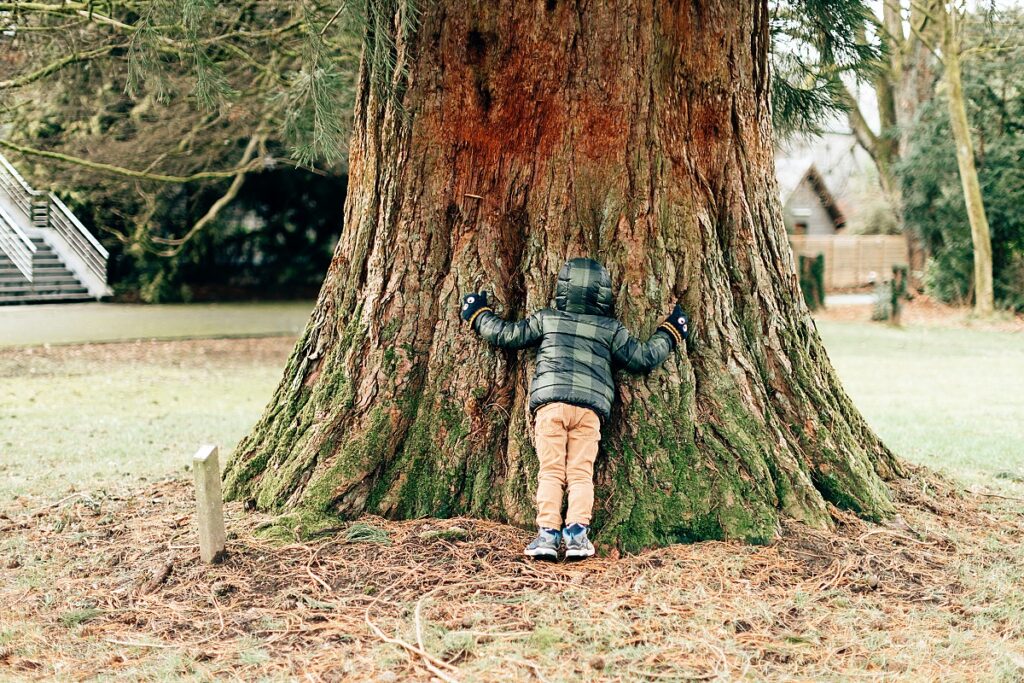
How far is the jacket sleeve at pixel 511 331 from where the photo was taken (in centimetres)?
462

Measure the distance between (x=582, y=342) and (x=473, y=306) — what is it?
1.97ft

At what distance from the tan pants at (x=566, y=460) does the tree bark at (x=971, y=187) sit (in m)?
17.0

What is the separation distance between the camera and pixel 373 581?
4098 millimetres

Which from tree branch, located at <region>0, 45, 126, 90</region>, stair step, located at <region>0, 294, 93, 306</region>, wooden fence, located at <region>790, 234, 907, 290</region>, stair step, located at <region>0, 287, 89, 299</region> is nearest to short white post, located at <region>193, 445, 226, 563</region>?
tree branch, located at <region>0, 45, 126, 90</region>

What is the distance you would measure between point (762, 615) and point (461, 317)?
6.73 ft

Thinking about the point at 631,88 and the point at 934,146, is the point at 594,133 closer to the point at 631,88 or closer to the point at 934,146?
the point at 631,88

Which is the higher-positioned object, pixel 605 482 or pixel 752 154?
A: pixel 752 154

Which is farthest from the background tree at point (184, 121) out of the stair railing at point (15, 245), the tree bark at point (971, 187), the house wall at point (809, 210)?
the house wall at point (809, 210)

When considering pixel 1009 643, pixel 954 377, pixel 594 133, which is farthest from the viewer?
pixel 954 377

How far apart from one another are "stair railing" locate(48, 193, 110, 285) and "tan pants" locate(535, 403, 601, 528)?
9760mm

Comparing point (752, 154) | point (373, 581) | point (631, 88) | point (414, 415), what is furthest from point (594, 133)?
point (373, 581)

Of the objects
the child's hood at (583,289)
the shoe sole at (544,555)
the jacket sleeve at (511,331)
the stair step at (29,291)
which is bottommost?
the shoe sole at (544,555)

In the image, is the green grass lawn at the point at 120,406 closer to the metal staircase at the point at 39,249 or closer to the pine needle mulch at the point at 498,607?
the metal staircase at the point at 39,249

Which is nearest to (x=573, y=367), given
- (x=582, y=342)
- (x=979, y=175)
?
(x=582, y=342)
